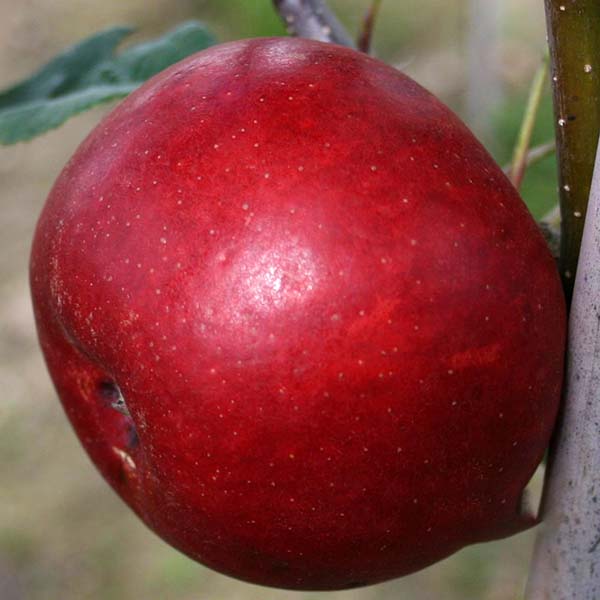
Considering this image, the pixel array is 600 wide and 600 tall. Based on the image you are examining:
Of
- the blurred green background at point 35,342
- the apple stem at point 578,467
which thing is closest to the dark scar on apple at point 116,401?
the apple stem at point 578,467

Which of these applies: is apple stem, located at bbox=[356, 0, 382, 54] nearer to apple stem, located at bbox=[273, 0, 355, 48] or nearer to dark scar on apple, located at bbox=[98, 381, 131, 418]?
apple stem, located at bbox=[273, 0, 355, 48]

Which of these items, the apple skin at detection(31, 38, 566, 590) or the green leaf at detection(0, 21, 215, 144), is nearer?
the apple skin at detection(31, 38, 566, 590)

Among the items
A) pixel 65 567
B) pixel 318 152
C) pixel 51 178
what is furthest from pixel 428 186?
pixel 51 178

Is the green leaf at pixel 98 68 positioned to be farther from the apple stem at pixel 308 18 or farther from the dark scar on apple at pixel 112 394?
the dark scar on apple at pixel 112 394

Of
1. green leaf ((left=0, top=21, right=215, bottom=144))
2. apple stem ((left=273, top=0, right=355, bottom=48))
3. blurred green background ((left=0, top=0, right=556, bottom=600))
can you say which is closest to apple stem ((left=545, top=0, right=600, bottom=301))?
apple stem ((left=273, top=0, right=355, bottom=48))

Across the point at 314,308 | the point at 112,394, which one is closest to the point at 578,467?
the point at 314,308

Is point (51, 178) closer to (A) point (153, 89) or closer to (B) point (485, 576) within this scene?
(B) point (485, 576)

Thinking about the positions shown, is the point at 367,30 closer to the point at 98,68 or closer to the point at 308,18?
the point at 308,18
